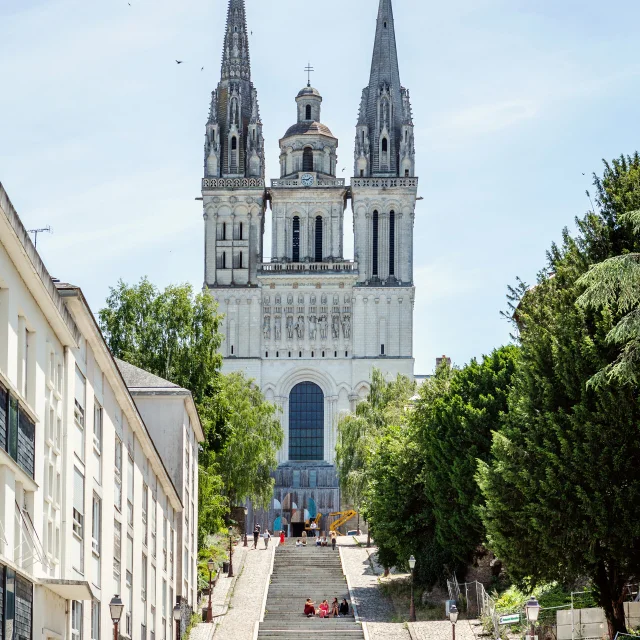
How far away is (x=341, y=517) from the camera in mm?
90312

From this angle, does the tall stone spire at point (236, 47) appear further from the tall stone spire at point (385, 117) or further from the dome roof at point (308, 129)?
the tall stone spire at point (385, 117)

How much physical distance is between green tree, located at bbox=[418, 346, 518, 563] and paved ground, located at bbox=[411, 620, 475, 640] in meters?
3.81

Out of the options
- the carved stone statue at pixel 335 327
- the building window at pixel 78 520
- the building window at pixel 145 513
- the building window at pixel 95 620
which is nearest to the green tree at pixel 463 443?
the building window at pixel 145 513

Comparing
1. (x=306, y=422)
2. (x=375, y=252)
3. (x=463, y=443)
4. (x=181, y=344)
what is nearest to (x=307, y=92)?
(x=375, y=252)

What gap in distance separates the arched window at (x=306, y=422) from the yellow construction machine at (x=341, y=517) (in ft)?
38.5

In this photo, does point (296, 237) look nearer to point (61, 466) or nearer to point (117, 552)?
point (117, 552)

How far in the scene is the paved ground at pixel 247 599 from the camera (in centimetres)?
4478

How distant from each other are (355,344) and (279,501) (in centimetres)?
1347

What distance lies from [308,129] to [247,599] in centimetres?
6380

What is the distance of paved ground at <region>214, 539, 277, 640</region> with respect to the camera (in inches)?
1763

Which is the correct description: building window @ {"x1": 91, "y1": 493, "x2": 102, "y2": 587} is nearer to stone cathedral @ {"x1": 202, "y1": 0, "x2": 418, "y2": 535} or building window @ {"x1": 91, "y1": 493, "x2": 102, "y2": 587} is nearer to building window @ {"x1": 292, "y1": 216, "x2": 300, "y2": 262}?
stone cathedral @ {"x1": 202, "y1": 0, "x2": 418, "y2": 535}

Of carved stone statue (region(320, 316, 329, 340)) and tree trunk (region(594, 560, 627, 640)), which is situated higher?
carved stone statue (region(320, 316, 329, 340))

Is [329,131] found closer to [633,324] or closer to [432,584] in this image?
[432,584]

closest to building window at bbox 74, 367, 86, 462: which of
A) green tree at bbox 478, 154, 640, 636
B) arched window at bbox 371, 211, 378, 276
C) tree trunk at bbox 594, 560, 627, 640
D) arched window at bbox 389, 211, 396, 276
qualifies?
green tree at bbox 478, 154, 640, 636
